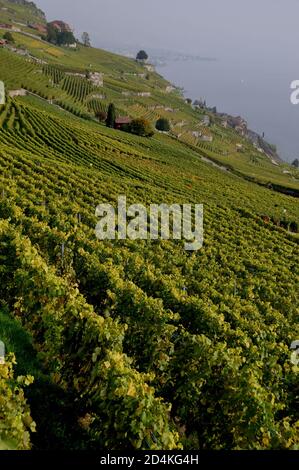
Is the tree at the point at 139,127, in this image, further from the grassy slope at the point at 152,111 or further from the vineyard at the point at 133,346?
the vineyard at the point at 133,346

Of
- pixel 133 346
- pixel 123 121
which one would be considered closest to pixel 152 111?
pixel 123 121

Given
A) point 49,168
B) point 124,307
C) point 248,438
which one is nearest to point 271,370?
point 248,438

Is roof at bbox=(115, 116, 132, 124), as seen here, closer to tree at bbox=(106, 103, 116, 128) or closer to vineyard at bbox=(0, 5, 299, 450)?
tree at bbox=(106, 103, 116, 128)

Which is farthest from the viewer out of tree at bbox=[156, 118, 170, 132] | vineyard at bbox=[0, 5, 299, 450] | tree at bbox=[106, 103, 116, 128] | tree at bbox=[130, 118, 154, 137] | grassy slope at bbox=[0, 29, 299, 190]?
tree at bbox=[156, 118, 170, 132]

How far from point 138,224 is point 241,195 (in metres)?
38.1

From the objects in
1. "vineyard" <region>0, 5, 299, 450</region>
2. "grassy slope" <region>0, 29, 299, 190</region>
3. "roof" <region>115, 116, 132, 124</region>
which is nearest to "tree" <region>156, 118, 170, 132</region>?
"grassy slope" <region>0, 29, 299, 190</region>

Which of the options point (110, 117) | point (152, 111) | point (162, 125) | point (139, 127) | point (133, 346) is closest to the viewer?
point (133, 346)

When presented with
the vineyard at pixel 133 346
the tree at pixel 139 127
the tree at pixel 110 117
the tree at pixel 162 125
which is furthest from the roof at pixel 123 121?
the vineyard at pixel 133 346

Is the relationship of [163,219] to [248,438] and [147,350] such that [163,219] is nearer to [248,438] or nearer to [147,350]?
[147,350]

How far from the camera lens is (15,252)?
1320 centimetres

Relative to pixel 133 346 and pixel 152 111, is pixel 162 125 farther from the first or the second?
pixel 133 346

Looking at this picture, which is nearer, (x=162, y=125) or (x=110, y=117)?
(x=110, y=117)

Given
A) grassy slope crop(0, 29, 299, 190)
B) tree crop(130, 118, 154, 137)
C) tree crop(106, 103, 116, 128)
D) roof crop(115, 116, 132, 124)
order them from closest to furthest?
tree crop(130, 118, 154, 137) < tree crop(106, 103, 116, 128) < roof crop(115, 116, 132, 124) < grassy slope crop(0, 29, 299, 190)
